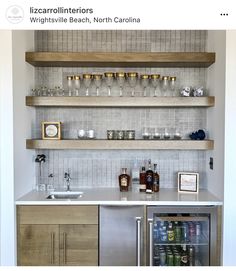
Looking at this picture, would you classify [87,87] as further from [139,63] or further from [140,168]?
[140,168]

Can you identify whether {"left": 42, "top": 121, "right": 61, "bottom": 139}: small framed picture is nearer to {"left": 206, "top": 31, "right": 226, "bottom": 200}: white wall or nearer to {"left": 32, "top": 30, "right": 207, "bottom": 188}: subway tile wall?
{"left": 32, "top": 30, "right": 207, "bottom": 188}: subway tile wall

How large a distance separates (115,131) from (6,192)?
119 centimetres

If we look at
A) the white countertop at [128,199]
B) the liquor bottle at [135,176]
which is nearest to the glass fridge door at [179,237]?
the white countertop at [128,199]

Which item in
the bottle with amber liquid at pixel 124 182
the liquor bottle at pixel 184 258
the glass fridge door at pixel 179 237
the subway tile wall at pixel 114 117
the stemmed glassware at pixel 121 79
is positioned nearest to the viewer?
the glass fridge door at pixel 179 237

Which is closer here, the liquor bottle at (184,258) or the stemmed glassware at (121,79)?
the liquor bottle at (184,258)

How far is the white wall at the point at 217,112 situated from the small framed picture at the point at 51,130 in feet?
5.07

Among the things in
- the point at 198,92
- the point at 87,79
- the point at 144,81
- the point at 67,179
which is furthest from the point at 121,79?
the point at 67,179

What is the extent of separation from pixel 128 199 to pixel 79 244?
59 cm

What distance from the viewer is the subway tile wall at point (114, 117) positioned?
3.45 m

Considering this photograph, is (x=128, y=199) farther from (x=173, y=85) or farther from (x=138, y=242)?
(x=173, y=85)

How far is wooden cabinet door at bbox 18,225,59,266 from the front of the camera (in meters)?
2.88

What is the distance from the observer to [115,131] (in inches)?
130

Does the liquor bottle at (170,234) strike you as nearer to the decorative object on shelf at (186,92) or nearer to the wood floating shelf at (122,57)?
the decorative object on shelf at (186,92)

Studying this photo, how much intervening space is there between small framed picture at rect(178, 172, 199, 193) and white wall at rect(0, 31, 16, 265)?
1646mm
